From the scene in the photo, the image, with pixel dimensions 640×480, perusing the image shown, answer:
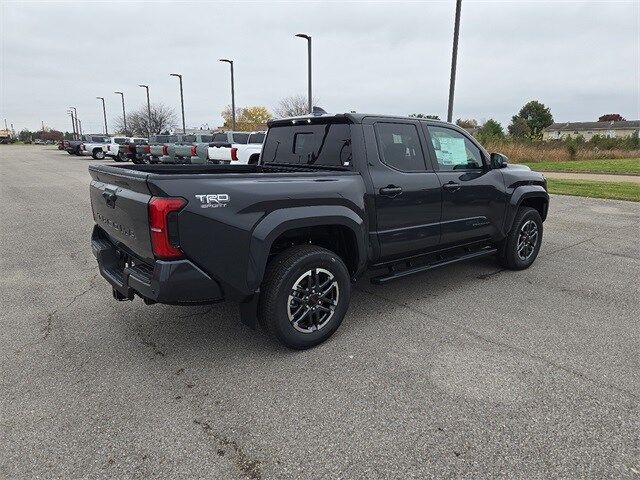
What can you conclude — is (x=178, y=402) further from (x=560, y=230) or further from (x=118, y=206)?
(x=560, y=230)

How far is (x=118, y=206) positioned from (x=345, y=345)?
202 centimetres

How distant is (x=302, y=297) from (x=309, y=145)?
5.16 feet

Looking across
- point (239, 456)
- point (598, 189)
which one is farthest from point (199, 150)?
point (239, 456)

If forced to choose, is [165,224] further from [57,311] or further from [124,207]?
[57,311]

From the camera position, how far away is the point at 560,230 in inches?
319

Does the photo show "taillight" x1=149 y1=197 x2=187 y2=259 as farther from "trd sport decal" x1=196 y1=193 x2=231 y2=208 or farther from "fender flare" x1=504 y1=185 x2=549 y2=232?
"fender flare" x1=504 y1=185 x2=549 y2=232

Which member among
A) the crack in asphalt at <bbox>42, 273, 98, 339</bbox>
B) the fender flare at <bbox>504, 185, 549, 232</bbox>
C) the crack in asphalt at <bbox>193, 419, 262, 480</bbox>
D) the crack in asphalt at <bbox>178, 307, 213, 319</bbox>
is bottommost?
the crack in asphalt at <bbox>193, 419, 262, 480</bbox>

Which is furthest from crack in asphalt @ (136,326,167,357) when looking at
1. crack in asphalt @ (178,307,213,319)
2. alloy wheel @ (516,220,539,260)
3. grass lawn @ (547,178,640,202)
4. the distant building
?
the distant building

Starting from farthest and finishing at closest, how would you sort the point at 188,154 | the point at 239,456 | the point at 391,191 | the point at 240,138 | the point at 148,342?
the point at 188,154 < the point at 240,138 < the point at 391,191 < the point at 148,342 < the point at 239,456

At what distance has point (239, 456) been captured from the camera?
92.6 inches

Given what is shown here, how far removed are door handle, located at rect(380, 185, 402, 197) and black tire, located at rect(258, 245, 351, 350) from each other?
2.42 ft

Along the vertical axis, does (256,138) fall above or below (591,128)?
below

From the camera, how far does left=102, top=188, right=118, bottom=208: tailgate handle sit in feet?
10.8

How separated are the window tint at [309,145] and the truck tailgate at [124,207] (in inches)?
66.4
